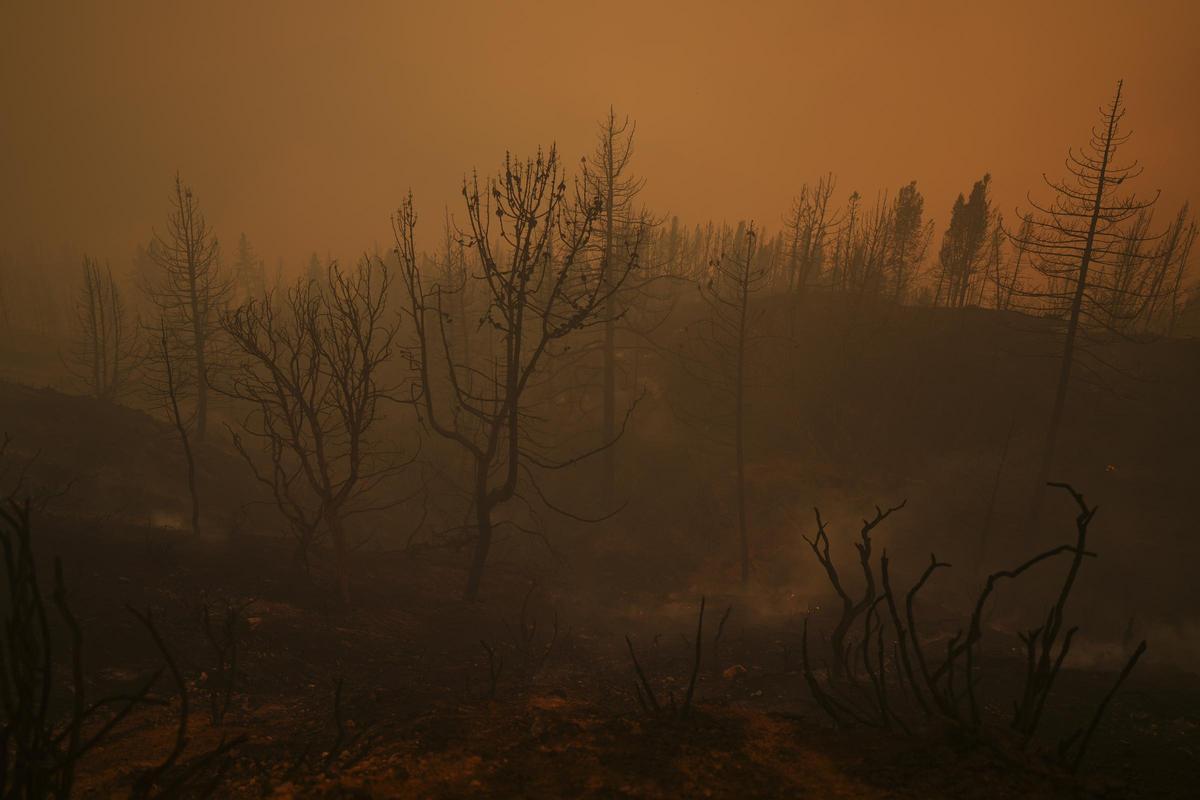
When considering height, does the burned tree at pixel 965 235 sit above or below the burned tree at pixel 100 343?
above

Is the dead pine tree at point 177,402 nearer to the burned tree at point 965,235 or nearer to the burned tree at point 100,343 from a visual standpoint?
the burned tree at point 100,343

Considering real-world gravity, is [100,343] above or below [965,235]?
below

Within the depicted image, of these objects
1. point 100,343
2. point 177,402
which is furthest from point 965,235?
point 100,343

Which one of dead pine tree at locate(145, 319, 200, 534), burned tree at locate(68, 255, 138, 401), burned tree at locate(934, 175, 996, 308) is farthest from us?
burned tree at locate(934, 175, 996, 308)

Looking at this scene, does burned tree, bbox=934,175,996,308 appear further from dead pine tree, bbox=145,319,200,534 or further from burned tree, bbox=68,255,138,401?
burned tree, bbox=68,255,138,401

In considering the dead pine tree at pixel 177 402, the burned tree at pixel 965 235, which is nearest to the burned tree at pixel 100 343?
the dead pine tree at pixel 177 402

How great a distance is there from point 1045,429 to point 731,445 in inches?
502

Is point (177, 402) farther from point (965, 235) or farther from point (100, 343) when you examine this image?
point (965, 235)

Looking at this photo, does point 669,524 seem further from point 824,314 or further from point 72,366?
point 72,366

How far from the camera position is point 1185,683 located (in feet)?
29.3

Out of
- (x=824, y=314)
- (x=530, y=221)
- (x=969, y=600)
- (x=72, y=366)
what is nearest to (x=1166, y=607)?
(x=969, y=600)

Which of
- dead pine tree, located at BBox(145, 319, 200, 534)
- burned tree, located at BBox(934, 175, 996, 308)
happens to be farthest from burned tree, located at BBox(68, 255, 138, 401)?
burned tree, located at BBox(934, 175, 996, 308)

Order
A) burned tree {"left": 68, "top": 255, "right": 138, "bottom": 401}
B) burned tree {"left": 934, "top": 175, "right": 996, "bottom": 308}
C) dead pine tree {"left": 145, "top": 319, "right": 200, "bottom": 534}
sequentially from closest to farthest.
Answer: dead pine tree {"left": 145, "top": 319, "right": 200, "bottom": 534} → burned tree {"left": 68, "top": 255, "right": 138, "bottom": 401} → burned tree {"left": 934, "top": 175, "right": 996, "bottom": 308}

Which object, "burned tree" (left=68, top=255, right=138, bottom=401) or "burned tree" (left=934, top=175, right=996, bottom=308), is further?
"burned tree" (left=934, top=175, right=996, bottom=308)
